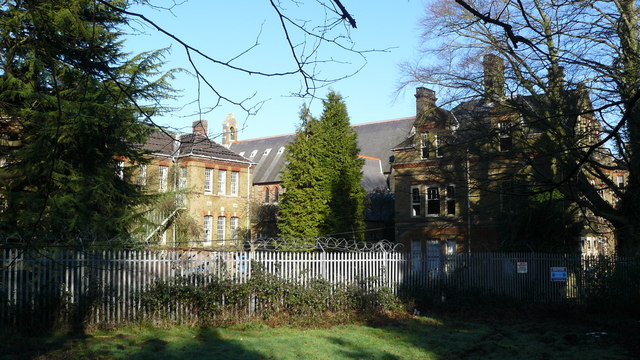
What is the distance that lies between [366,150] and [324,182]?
2354 cm

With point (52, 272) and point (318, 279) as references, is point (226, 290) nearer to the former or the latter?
point (318, 279)

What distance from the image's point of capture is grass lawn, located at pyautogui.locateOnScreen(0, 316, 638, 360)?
11359mm

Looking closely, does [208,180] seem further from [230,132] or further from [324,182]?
[230,132]

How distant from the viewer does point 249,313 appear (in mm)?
15961

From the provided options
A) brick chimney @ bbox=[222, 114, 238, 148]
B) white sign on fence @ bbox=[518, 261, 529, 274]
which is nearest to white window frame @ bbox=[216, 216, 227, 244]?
brick chimney @ bbox=[222, 114, 238, 148]

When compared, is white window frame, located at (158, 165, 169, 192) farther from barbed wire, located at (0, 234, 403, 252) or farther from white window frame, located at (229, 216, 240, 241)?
white window frame, located at (229, 216, 240, 241)

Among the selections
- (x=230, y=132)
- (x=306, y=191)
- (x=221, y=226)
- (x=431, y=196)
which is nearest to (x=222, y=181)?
(x=221, y=226)

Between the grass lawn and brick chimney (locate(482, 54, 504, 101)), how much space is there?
8.80 metres

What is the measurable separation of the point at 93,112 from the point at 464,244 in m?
25.8

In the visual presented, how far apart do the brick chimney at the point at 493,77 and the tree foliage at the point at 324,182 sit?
13.8m

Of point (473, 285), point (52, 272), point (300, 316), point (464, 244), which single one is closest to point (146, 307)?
point (52, 272)

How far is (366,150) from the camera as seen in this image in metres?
58.4

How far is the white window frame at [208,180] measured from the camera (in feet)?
137

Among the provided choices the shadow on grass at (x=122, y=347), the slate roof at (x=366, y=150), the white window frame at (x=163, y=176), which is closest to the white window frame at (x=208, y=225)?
the white window frame at (x=163, y=176)
